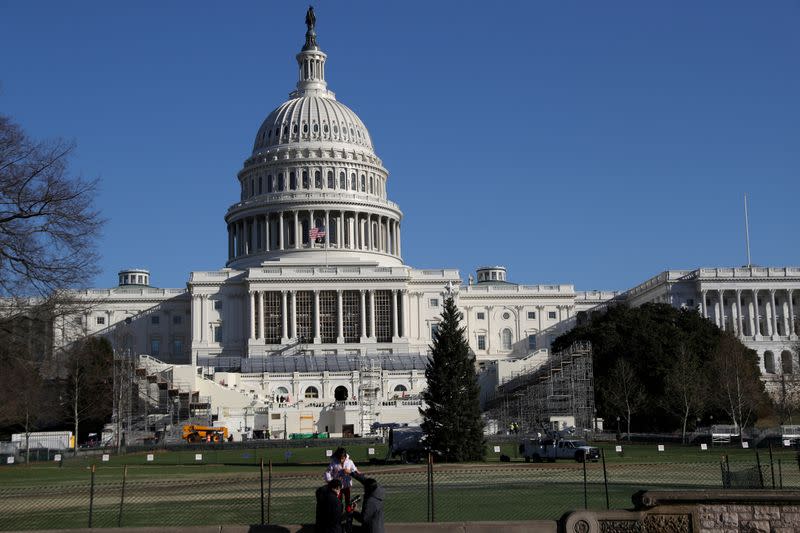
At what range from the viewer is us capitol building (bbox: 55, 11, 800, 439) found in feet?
443

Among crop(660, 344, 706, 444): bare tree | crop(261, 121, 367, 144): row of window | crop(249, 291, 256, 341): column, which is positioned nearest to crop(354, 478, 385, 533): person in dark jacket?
crop(660, 344, 706, 444): bare tree

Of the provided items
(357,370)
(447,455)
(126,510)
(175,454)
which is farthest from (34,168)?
(357,370)

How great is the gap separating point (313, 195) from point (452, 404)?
110183 millimetres

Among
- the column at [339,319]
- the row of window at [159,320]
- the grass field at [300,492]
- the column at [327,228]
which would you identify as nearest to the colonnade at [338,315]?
the column at [339,319]

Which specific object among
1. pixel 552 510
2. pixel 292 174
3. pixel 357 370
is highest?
pixel 292 174

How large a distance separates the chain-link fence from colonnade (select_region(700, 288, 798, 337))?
110 metres

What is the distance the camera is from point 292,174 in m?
173

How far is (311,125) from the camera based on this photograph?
17788 cm

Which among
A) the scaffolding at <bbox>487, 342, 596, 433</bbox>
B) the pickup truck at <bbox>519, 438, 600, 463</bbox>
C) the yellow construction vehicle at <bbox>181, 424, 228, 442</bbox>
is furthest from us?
the yellow construction vehicle at <bbox>181, 424, 228, 442</bbox>

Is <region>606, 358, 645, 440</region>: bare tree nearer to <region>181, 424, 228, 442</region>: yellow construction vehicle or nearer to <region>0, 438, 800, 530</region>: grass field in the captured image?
<region>181, 424, 228, 442</region>: yellow construction vehicle

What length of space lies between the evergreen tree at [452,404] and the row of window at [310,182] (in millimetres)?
110208

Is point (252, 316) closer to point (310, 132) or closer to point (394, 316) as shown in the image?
point (394, 316)

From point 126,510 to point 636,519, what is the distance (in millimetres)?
15397

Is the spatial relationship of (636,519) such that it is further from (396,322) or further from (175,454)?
(396,322)
